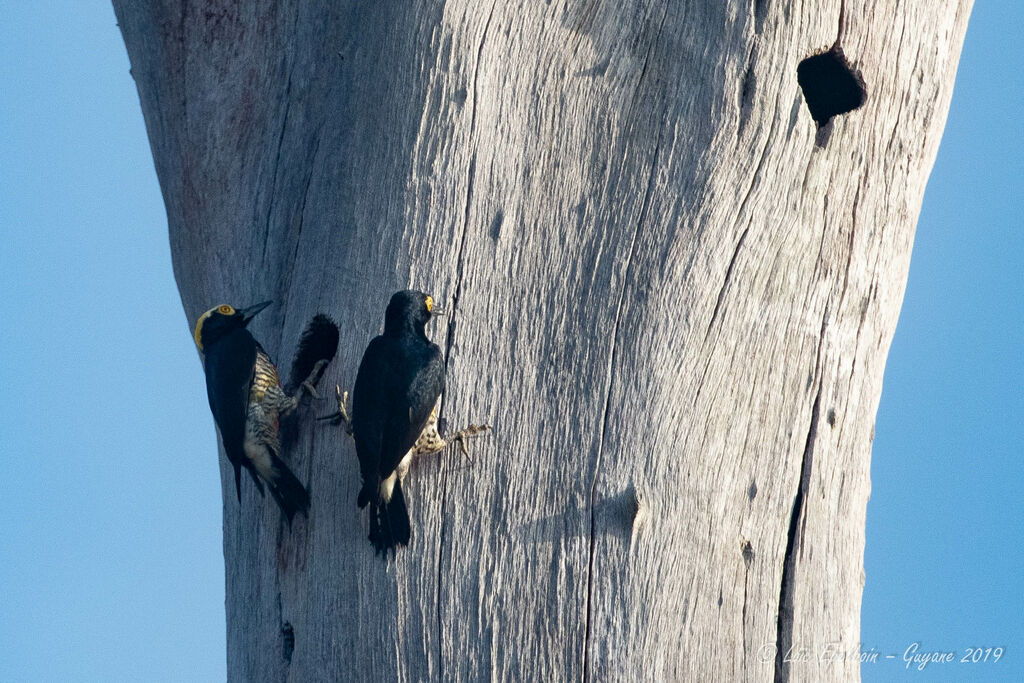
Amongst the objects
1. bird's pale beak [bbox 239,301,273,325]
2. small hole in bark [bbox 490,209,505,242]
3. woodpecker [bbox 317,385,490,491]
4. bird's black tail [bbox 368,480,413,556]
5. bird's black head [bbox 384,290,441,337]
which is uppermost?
small hole in bark [bbox 490,209,505,242]

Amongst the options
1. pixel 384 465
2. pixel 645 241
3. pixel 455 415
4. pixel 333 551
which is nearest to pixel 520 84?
pixel 645 241

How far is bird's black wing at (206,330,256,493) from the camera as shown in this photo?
3588 millimetres

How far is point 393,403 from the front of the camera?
2.99 m

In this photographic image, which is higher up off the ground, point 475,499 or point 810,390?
point 810,390

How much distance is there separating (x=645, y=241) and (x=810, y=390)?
2.19 feet

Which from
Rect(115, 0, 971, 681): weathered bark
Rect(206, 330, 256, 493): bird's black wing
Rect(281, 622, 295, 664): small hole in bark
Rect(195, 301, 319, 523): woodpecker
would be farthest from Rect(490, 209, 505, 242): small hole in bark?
Rect(281, 622, 295, 664): small hole in bark

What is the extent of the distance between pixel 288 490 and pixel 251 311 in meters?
0.76

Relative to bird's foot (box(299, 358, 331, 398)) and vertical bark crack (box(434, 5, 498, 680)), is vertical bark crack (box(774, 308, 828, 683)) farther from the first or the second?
bird's foot (box(299, 358, 331, 398))

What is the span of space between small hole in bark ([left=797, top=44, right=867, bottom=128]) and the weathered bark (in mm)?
39

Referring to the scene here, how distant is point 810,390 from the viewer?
3273 millimetres

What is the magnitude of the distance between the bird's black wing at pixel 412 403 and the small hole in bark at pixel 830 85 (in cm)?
145

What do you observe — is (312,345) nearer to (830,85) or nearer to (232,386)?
(232,386)

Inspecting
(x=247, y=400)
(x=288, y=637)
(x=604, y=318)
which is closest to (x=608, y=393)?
(x=604, y=318)

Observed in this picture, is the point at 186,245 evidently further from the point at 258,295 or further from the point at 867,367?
the point at 867,367
